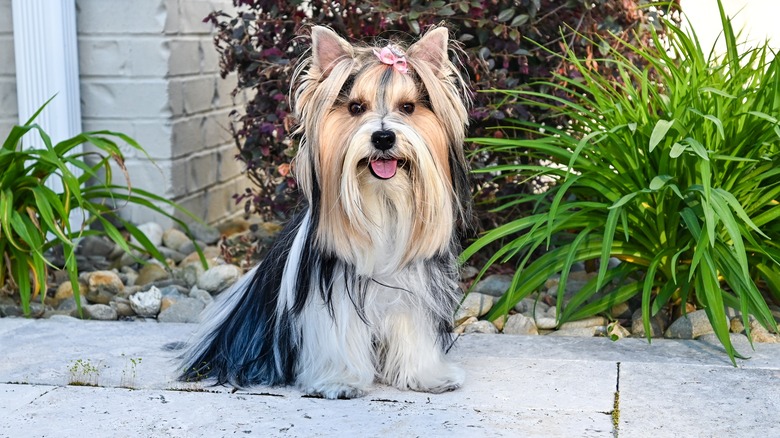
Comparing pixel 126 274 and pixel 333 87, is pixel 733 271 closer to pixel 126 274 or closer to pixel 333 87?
pixel 333 87

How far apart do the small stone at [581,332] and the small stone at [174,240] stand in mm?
2295

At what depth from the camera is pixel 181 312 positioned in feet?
15.4

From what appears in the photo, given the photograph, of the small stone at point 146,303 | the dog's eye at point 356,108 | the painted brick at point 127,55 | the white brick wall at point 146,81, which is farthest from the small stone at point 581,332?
the painted brick at point 127,55

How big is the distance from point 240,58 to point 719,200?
2478mm

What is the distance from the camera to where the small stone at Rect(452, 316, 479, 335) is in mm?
4395

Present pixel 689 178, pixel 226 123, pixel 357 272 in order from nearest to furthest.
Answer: pixel 357 272 < pixel 689 178 < pixel 226 123

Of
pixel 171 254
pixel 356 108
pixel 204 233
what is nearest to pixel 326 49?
pixel 356 108

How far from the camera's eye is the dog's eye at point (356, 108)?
3197 mm

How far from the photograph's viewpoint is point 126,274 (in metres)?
5.35

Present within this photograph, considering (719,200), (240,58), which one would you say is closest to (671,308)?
(719,200)

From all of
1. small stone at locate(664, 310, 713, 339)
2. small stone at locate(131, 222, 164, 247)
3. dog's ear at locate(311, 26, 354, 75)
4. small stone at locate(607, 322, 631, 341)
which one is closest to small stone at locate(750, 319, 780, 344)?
small stone at locate(664, 310, 713, 339)

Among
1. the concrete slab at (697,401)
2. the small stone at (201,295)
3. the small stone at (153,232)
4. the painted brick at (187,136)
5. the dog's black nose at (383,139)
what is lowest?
the small stone at (201,295)

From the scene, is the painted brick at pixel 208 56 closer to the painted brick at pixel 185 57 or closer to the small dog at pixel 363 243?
the painted brick at pixel 185 57

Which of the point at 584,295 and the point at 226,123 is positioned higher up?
the point at 226,123
